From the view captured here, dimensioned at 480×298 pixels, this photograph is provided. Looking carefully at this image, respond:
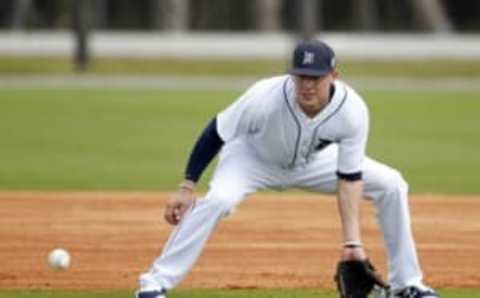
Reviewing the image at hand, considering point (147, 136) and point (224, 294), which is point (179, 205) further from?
point (147, 136)

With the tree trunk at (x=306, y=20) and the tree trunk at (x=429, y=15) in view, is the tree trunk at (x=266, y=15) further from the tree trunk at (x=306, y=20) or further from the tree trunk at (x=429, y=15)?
the tree trunk at (x=306, y=20)

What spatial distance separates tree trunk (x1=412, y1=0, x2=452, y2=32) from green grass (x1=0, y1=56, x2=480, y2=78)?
12.7 meters

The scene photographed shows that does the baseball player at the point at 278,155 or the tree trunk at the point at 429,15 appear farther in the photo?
the tree trunk at the point at 429,15

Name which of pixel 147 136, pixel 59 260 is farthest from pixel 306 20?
pixel 59 260

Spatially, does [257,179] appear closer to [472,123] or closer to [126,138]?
[126,138]

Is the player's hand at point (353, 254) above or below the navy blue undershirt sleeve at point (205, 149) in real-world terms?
below

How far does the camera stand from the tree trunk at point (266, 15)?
60.2 m

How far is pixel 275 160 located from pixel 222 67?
3636cm

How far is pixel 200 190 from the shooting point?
18.8 metres

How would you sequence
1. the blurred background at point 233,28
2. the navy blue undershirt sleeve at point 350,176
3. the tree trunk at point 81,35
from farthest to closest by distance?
the blurred background at point 233,28 → the tree trunk at point 81,35 → the navy blue undershirt sleeve at point 350,176

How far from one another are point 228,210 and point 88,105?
23322 mm

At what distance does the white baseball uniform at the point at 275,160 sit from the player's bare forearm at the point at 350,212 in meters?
0.09

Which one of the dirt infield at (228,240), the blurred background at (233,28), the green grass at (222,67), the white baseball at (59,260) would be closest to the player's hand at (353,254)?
the dirt infield at (228,240)

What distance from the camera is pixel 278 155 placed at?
9.92 metres
